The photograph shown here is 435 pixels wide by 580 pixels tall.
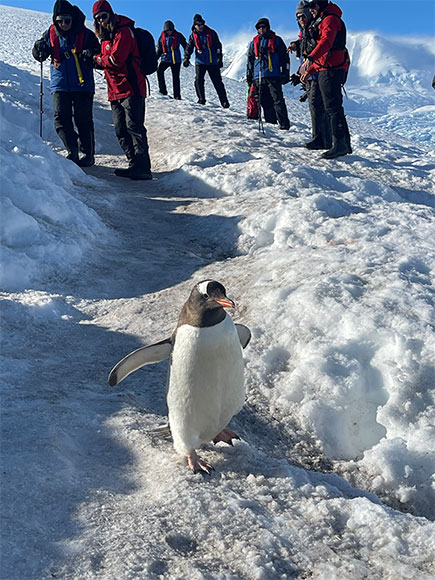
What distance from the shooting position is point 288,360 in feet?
13.0

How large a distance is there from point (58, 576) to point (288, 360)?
7.48ft

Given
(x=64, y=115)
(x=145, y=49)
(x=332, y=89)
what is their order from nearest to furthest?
(x=145, y=49) → (x=64, y=115) → (x=332, y=89)

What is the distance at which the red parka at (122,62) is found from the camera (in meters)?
7.66

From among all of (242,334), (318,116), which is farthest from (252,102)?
A: (242,334)

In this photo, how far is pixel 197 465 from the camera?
271cm

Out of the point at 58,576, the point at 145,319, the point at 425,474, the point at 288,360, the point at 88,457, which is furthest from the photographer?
the point at 145,319

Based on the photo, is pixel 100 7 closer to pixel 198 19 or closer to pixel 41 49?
pixel 41 49

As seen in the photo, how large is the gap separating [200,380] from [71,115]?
6667 millimetres

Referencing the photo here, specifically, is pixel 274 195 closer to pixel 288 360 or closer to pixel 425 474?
pixel 288 360

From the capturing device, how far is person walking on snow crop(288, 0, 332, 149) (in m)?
9.37

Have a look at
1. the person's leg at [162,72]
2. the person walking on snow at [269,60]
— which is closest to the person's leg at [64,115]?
the person walking on snow at [269,60]

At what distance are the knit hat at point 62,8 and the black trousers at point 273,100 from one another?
4.98 m

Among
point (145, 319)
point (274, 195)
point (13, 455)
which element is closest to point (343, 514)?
point (13, 455)

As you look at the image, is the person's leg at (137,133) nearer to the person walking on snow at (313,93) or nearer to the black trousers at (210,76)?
the person walking on snow at (313,93)
